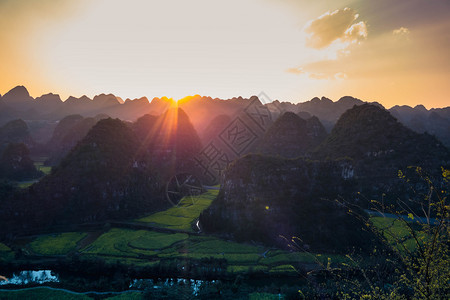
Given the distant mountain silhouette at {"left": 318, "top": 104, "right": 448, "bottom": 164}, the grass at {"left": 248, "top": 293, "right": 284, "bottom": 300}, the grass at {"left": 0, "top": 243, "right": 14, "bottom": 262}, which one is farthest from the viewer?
the distant mountain silhouette at {"left": 318, "top": 104, "right": 448, "bottom": 164}

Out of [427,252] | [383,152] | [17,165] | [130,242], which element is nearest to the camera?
[427,252]

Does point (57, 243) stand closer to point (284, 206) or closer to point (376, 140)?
point (284, 206)

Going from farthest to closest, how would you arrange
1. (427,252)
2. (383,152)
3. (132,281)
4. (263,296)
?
(383,152) < (132,281) < (263,296) < (427,252)

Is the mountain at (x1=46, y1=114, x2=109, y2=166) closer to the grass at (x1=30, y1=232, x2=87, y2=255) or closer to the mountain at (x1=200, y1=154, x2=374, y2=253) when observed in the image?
the grass at (x1=30, y1=232, x2=87, y2=255)

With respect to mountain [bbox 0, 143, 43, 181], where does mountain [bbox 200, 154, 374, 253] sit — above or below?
below

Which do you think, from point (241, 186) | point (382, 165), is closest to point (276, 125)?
point (382, 165)

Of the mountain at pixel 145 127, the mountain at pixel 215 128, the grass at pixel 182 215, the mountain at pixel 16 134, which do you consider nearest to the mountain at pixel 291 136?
the grass at pixel 182 215

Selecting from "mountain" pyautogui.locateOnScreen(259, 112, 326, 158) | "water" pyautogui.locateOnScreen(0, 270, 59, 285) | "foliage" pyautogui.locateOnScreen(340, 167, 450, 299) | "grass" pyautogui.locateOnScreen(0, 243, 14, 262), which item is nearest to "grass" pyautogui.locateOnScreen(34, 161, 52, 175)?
"grass" pyautogui.locateOnScreen(0, 243, 14, 262)

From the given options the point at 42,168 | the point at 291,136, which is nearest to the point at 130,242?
the point at 291,136
